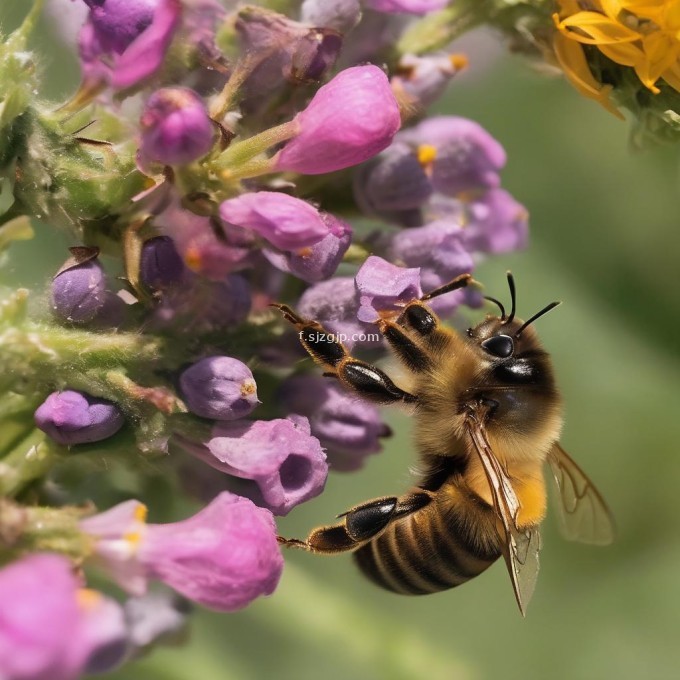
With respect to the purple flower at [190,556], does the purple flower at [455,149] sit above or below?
above

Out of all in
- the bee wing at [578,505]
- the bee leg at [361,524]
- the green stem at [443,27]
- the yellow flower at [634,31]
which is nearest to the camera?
the yellow flower at [634,31]

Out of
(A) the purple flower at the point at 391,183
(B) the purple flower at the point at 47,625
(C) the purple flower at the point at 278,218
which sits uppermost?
(C) the purple flower at the point at 278,218

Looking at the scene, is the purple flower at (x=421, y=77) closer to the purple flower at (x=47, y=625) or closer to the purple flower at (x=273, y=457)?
the purple flower at (x=273, y=457)

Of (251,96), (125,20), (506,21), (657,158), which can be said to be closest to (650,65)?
(506,21)

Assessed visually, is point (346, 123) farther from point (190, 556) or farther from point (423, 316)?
point (190, 556)

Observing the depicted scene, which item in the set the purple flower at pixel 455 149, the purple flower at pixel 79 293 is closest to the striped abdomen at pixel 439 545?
the purple flower at pixel 455 149

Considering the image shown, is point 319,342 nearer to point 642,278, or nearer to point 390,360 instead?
point 390,360

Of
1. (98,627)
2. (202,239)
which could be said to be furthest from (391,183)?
(98,627)
